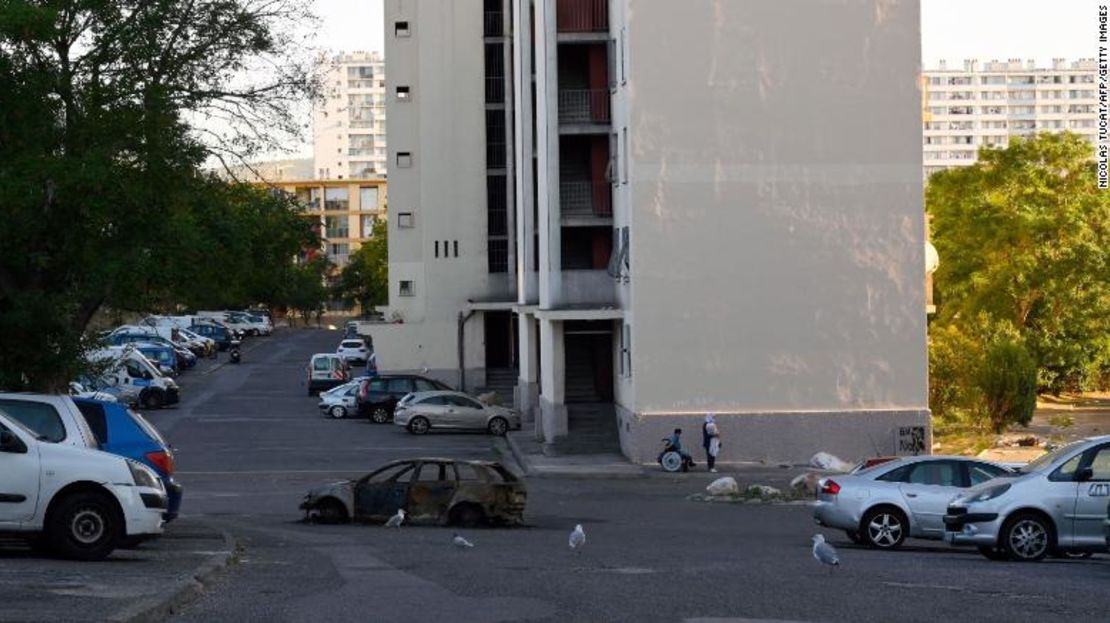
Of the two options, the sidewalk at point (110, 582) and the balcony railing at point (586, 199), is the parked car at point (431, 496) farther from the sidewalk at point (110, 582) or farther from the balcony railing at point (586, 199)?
the balcony railing at point (586, 199)

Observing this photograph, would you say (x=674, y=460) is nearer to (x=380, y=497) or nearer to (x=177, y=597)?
(x=380, y=497)

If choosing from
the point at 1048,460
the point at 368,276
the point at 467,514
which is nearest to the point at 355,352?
the point at 368,276

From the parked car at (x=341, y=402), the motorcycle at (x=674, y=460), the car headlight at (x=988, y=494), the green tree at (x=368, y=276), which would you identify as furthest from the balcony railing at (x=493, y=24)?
the green tree at (x=368, y=276)

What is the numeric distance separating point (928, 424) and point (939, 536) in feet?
62.4

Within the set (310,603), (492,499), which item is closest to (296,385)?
(492,499)

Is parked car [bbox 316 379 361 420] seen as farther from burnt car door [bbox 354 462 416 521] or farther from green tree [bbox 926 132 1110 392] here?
burnt car door [bbox 354 462 416 521]

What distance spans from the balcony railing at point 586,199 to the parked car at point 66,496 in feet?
104

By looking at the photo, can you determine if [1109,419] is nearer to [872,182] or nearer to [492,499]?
[872,182]

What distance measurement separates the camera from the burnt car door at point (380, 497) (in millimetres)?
30000

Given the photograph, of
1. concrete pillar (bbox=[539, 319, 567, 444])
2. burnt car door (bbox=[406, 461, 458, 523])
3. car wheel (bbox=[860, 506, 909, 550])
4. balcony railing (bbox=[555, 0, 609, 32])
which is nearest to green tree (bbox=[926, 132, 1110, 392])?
concrete pillar (bbox=[539, 319, 567, 444])

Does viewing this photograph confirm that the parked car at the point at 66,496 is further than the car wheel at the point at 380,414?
No

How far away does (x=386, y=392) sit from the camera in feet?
205

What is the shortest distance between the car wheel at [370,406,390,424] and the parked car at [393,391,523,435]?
479cm

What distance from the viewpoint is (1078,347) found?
77.7 m
